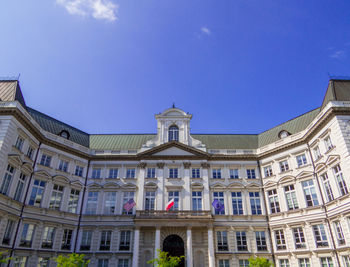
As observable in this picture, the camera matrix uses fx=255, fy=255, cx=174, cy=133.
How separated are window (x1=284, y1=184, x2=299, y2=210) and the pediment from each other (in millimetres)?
11785

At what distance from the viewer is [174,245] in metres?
32.5

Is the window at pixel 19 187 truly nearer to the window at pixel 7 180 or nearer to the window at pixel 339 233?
the window at pixel 7 180

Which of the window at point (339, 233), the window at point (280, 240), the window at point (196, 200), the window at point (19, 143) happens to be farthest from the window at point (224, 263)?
the window at point (19, 143)

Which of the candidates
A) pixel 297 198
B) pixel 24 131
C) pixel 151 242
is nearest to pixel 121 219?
pixel 151 242

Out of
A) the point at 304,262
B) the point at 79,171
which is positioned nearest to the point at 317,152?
the point at 304,262

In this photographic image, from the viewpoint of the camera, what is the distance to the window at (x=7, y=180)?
26211mm

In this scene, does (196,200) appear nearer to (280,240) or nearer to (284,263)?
(280,240)

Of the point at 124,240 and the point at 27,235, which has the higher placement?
the point at 27,235

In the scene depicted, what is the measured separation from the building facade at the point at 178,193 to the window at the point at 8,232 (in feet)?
0.41

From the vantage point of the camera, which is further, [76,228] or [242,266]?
[76,228]

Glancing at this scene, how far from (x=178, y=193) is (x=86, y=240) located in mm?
13438

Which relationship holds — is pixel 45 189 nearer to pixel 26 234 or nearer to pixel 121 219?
pixel 26 234

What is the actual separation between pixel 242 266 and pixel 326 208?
12.1 m

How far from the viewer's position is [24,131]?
98.3ft
